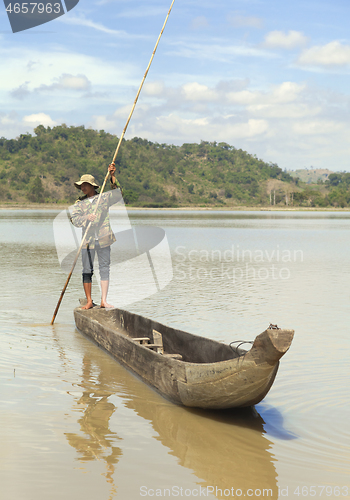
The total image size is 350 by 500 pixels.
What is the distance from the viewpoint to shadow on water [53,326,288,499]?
354 centimetres

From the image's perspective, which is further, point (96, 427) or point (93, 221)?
point (93, 221)

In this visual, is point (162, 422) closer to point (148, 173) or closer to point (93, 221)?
point (93, 221)

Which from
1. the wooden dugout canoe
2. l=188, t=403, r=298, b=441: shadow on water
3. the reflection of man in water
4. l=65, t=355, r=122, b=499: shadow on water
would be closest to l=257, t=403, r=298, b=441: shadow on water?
l=188, t=403, r=298, b=441: shadow on water

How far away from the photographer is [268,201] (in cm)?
12262

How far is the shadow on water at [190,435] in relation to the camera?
3.54 m

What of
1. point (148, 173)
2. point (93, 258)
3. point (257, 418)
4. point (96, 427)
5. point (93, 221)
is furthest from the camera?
point (148, 173)

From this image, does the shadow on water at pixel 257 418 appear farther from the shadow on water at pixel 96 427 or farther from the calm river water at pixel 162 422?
the shadow on water at pixel 96 427

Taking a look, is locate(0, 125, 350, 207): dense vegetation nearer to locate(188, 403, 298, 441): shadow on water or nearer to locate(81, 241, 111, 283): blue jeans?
locate(81, 241, 111, 283): blue jeans

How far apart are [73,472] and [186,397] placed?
128 centimetres

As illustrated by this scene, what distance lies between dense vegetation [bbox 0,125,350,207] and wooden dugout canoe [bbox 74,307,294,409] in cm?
9521

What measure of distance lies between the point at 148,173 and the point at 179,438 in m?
121

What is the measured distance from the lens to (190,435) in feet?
13.6

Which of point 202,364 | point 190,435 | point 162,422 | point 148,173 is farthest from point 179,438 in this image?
point 148,173

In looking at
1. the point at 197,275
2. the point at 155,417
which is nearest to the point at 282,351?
the point at 155,417
